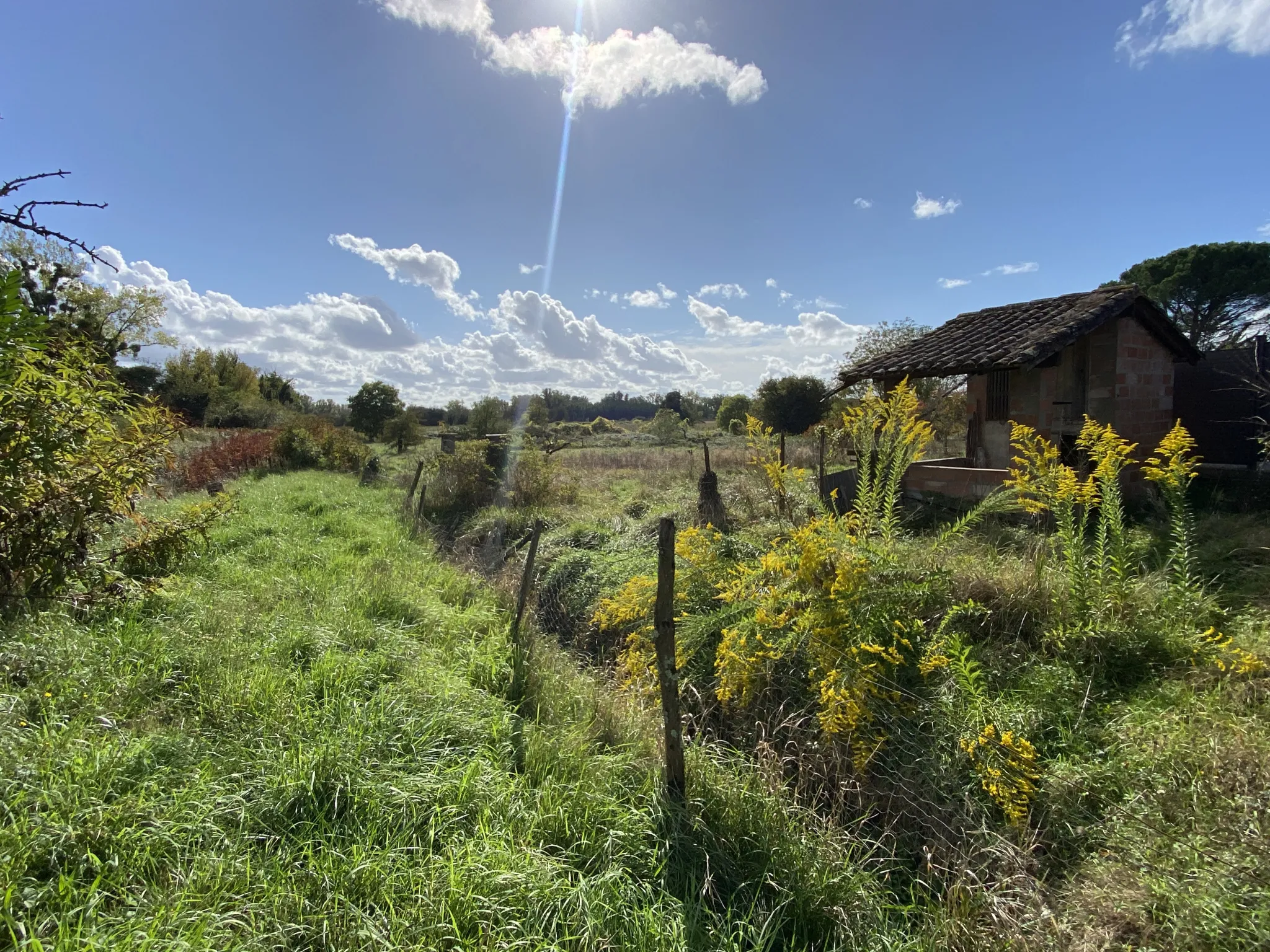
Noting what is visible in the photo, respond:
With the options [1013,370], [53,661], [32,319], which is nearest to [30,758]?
[53,661]

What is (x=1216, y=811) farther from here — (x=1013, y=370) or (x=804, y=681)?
(x=1013, y=370)

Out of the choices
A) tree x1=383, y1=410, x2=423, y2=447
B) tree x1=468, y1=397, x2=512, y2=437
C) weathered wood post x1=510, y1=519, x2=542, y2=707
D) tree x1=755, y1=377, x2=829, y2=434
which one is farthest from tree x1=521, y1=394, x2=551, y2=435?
weathered wood post x1=510, y1=519, x2=542, y2=707

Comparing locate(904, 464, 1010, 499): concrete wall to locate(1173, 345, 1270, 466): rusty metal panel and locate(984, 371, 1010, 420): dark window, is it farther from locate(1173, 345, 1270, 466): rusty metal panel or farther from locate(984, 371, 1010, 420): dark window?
locate(1173, 345, 1270, 466): rusty metal panel

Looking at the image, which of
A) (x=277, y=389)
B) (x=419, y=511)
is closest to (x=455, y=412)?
(x=277, y=389)

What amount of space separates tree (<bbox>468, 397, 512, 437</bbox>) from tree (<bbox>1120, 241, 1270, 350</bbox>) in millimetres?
26688

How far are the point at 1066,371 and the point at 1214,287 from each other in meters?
26.0

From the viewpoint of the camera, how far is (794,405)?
109ft

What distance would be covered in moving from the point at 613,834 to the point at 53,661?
11.8 feet

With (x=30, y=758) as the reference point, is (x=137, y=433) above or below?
above

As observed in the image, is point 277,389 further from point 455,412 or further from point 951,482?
point 951,482

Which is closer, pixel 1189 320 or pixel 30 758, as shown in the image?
pixel 30 758

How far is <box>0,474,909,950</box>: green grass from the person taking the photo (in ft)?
6.70

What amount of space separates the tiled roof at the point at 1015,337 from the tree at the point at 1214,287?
1930 centimetres

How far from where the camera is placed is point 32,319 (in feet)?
9.71
